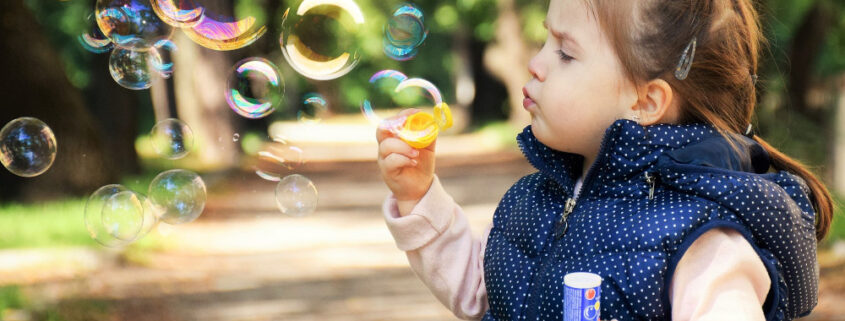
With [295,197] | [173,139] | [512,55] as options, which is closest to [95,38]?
[173,139]

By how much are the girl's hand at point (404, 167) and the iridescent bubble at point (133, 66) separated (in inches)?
64.5

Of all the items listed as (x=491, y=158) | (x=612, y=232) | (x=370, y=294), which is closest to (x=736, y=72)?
(x=612, y=232)

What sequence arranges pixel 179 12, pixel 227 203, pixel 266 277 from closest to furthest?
pixel 179 12
pixel 266 277
pixel 227 203

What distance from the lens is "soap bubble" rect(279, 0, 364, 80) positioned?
2.85m

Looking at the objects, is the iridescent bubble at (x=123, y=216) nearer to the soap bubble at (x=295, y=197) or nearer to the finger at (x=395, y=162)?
the soap bubble at (x=295, y=197)

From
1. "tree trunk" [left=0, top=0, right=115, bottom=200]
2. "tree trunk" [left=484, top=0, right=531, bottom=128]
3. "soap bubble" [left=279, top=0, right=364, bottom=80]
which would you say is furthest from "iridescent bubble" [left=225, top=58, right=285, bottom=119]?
"tree trunk" [left=484, top=0, right=531, bottom=128]

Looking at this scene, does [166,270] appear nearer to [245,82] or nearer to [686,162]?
[245,82]

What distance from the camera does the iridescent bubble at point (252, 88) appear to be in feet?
10.3

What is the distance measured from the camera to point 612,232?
1673mm

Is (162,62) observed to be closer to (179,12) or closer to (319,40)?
(179,12)

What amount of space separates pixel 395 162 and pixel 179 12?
1.50 metres

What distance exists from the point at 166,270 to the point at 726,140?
5.76 meters

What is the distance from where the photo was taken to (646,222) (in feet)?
5.37

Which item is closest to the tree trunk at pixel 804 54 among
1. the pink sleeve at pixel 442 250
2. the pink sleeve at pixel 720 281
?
the pink sleeve at pixel 442 250
